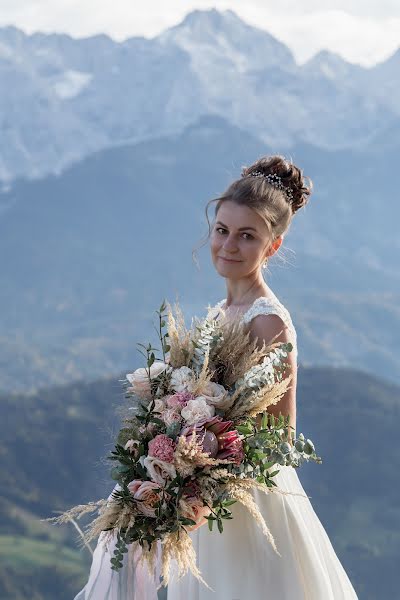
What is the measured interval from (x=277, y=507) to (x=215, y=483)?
517 mm

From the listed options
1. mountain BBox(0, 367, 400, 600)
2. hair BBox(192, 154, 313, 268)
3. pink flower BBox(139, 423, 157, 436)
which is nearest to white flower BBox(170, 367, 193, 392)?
pink flower BBox(139, 423, 157, 436)

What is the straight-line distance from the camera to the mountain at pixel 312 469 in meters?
31.6

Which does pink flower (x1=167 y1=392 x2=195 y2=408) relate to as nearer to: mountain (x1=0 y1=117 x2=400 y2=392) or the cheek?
the cheek

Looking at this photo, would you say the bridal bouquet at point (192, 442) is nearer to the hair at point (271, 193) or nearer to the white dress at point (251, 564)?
the white dress at point (251, 564)

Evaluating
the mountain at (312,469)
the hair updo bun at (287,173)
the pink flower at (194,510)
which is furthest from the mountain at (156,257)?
the pink flower at (194,510)

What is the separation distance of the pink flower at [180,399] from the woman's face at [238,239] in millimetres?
627

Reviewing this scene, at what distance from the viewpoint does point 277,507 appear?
3148 millimetres

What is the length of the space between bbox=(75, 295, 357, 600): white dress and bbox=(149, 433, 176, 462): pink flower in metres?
0.51

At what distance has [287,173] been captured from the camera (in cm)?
342

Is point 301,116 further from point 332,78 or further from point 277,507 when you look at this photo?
point 277,507

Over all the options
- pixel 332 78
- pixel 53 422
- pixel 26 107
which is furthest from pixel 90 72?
pixel 53 422

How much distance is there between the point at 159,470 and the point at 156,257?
241ft

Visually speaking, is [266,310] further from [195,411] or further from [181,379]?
[195,411]

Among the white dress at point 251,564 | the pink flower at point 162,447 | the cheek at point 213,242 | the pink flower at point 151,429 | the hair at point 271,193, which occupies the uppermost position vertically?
the hair at point 271,193
